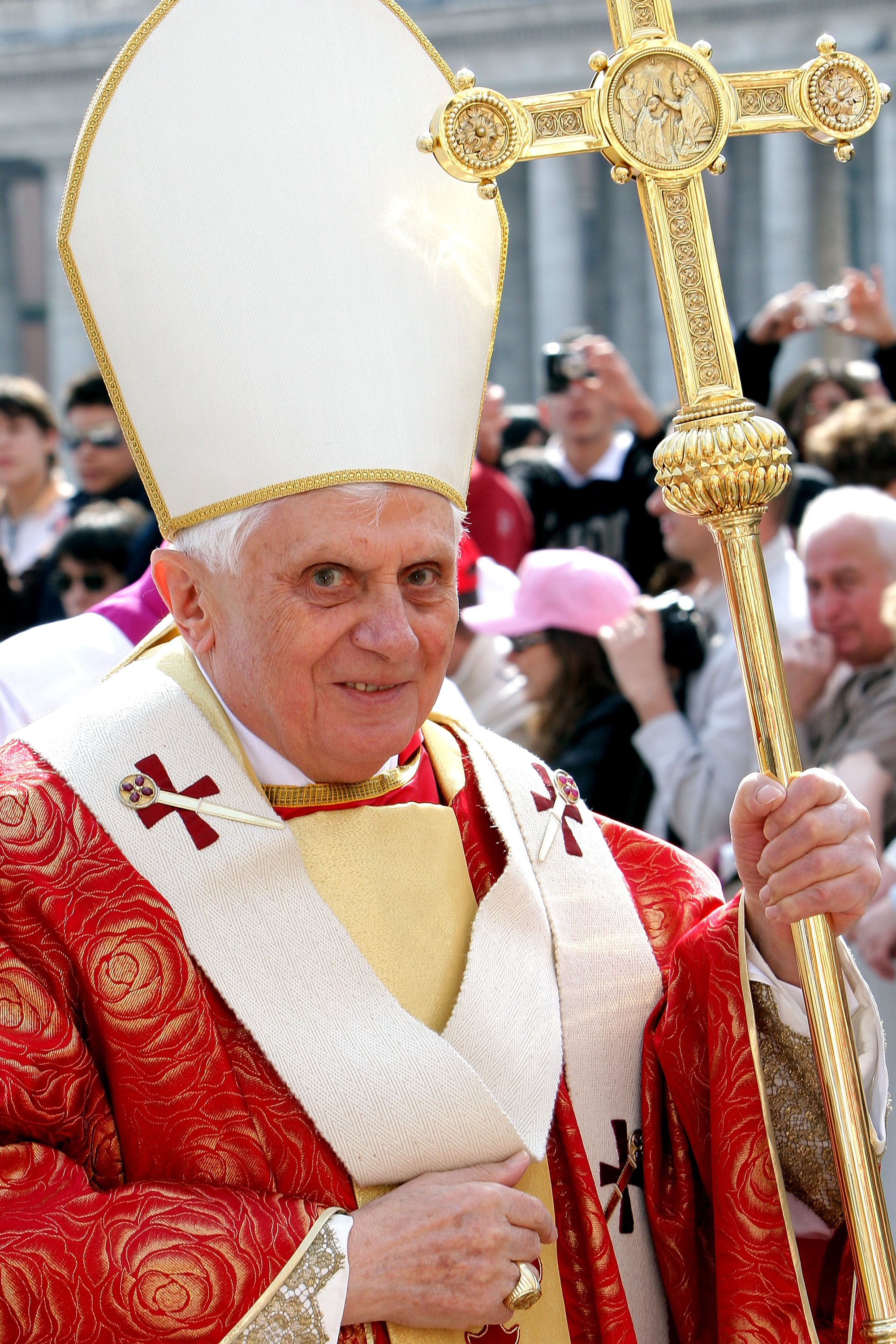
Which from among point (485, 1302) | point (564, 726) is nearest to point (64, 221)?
point (485, 1302)

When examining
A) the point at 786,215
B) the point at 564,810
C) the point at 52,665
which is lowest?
the point at 564,810

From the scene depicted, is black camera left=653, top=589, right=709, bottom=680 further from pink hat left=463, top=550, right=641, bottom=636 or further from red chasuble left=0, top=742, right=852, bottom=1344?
red chasuble left=0, top=742, right=852, bottom=1344

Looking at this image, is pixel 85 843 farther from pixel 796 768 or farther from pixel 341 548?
pixel 796 768

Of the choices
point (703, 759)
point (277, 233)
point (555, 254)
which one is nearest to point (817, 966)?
point (277, 233)

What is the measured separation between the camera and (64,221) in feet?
6.88

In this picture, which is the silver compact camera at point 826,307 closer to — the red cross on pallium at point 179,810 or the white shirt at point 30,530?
the white shirt at point 30,530

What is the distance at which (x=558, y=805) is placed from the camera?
7.47ft

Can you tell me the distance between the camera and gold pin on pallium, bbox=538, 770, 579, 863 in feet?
7.22

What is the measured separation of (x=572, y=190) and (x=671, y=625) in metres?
23.6

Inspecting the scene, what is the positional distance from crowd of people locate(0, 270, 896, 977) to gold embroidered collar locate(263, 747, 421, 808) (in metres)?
0.87

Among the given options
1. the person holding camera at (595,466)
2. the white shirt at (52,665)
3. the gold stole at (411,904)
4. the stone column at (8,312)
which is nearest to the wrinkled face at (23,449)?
the person holding camera at (595,466)

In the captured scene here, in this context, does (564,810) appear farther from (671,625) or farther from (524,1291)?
(671,625)

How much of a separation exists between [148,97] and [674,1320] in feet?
5.59

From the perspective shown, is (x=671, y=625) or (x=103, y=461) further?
(x=103, y=461)
